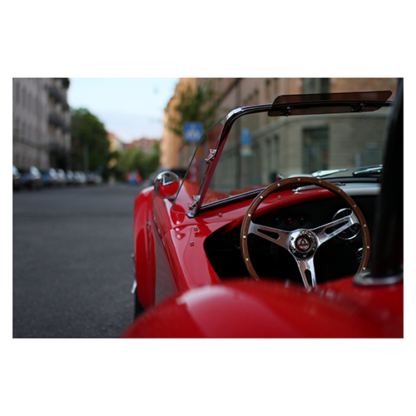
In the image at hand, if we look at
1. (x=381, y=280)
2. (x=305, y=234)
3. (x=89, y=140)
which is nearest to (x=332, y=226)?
(x=305, y=234)

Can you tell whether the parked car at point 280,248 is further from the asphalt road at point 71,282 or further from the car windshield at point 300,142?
the asphalt road at point 71,282

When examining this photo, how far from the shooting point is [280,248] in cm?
248

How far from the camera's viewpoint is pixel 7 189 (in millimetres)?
2217

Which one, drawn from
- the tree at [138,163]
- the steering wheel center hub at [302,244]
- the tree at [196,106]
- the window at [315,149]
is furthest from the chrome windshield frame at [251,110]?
the tree at [138,163]

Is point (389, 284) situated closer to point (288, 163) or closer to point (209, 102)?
point (288, 163)

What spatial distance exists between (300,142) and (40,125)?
42778mm

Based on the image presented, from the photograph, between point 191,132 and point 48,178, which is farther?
point 48,178

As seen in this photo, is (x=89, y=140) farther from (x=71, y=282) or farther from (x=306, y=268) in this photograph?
(x=306, y=268)

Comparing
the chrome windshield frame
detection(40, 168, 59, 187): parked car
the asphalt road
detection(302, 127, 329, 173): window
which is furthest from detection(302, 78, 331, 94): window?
detection(40, 168, 59, 187): parked car

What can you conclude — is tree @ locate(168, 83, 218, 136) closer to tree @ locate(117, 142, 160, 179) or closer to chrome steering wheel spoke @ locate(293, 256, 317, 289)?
chrome steering wheel spoke @ locate(293, 256, 317, 289)

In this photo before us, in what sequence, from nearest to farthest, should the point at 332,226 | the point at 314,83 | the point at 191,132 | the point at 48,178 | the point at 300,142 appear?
the point at 332,226 < the point at 314,83 < the point at 191,132 < the point at 300,142 < the point at 48,178

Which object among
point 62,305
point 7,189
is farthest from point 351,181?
point 62,305

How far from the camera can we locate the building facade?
4350 cm

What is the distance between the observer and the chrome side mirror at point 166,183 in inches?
112
